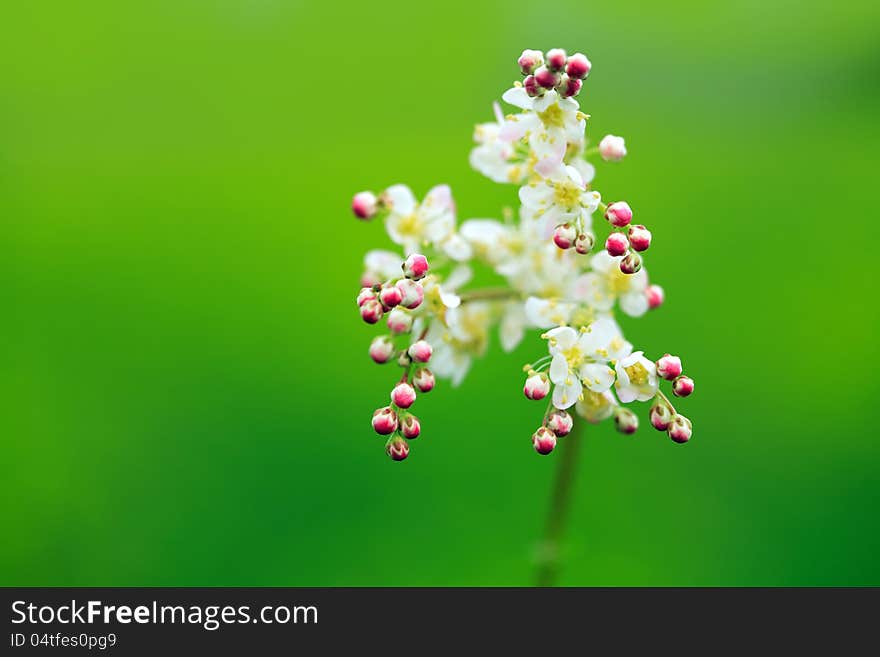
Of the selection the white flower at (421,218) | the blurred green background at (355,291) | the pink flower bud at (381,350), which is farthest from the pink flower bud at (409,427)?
the blurred green background at (355,291)

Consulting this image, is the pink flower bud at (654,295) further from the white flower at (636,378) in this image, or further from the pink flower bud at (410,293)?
the pink flower bud at (410,293)

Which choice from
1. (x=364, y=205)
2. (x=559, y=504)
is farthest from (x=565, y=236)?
(x=559, y=504)

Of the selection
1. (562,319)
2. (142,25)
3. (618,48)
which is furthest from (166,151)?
(562,319)

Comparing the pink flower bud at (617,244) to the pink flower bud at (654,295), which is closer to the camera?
the pink flower bud at (617,244)

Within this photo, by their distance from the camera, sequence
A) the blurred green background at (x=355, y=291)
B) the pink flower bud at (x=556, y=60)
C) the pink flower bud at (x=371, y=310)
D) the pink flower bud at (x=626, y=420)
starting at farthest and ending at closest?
the blurred green background at (x=355, y=291), the pink flower bud at (x=626, y=420), the pink flower bud at (x=371, y=310), the pink flower bud at (x=556, y=60)

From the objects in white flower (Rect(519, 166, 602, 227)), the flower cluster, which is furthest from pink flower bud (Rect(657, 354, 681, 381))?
white flower (Rect(519, 166, 602, 227))

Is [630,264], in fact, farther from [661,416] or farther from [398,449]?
[398,449]

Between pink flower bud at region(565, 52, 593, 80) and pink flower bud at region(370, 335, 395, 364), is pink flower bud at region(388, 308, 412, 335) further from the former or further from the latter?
pink flower bud at region(565, 52, 593, 80)

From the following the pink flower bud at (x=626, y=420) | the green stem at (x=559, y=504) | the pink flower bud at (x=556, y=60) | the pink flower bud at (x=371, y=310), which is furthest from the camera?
the green stem at (x=559, y=504)
